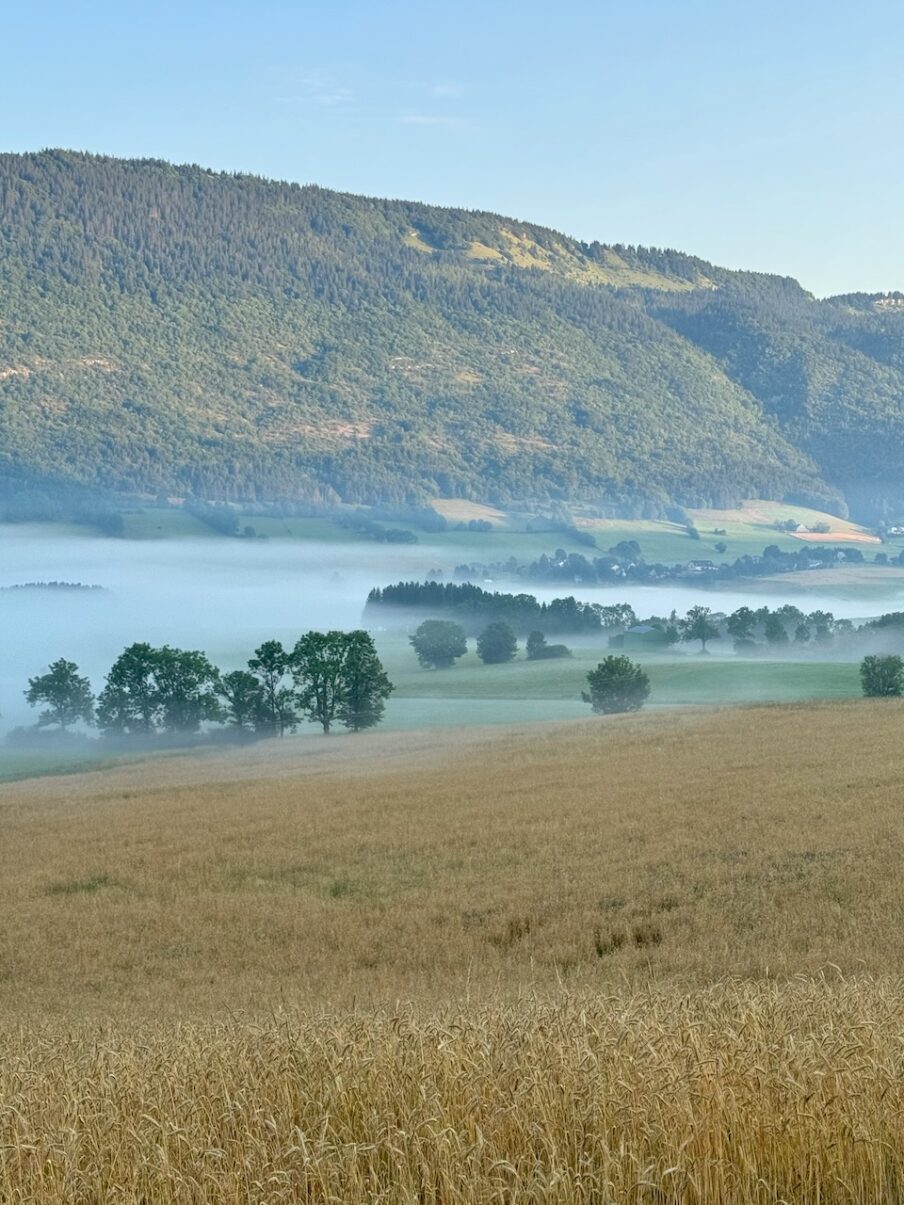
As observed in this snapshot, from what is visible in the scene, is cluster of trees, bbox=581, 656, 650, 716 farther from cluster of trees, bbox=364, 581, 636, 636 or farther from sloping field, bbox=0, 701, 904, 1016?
cluster of trees, bbox=364, 581, 636, 636

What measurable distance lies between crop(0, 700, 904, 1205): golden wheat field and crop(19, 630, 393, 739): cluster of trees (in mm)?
24084

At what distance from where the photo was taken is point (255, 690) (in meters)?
87.4

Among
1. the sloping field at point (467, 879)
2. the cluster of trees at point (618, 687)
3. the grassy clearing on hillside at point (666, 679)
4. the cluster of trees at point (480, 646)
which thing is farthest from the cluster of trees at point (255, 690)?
the cluster of trees at point (480, 646)

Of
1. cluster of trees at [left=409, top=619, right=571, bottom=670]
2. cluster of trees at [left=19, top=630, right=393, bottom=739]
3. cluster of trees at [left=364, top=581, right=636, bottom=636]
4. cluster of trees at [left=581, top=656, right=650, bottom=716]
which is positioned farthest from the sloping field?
cluster of trees at [left=364, top=581, right=636, bottom=636]

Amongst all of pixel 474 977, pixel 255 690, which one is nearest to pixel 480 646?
pixel 255 690

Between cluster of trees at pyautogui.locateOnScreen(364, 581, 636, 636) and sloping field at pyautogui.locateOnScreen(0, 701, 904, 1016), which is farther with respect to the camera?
cluster of trees at pyautogui.locateOnScreen(364, 581, 636, 636)

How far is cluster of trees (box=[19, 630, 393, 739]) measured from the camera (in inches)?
3312

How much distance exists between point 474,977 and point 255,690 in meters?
69.0

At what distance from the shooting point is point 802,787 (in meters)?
37.3

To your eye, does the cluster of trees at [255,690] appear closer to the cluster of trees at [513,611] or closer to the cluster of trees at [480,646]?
the cluster of trees at [480,646]

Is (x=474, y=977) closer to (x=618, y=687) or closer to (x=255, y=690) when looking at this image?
(x=618, y=687)

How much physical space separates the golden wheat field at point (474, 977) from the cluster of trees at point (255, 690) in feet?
79.0

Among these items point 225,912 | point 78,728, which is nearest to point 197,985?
point 225,912

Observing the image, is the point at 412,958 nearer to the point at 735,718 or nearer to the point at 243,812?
the point at 243,812
